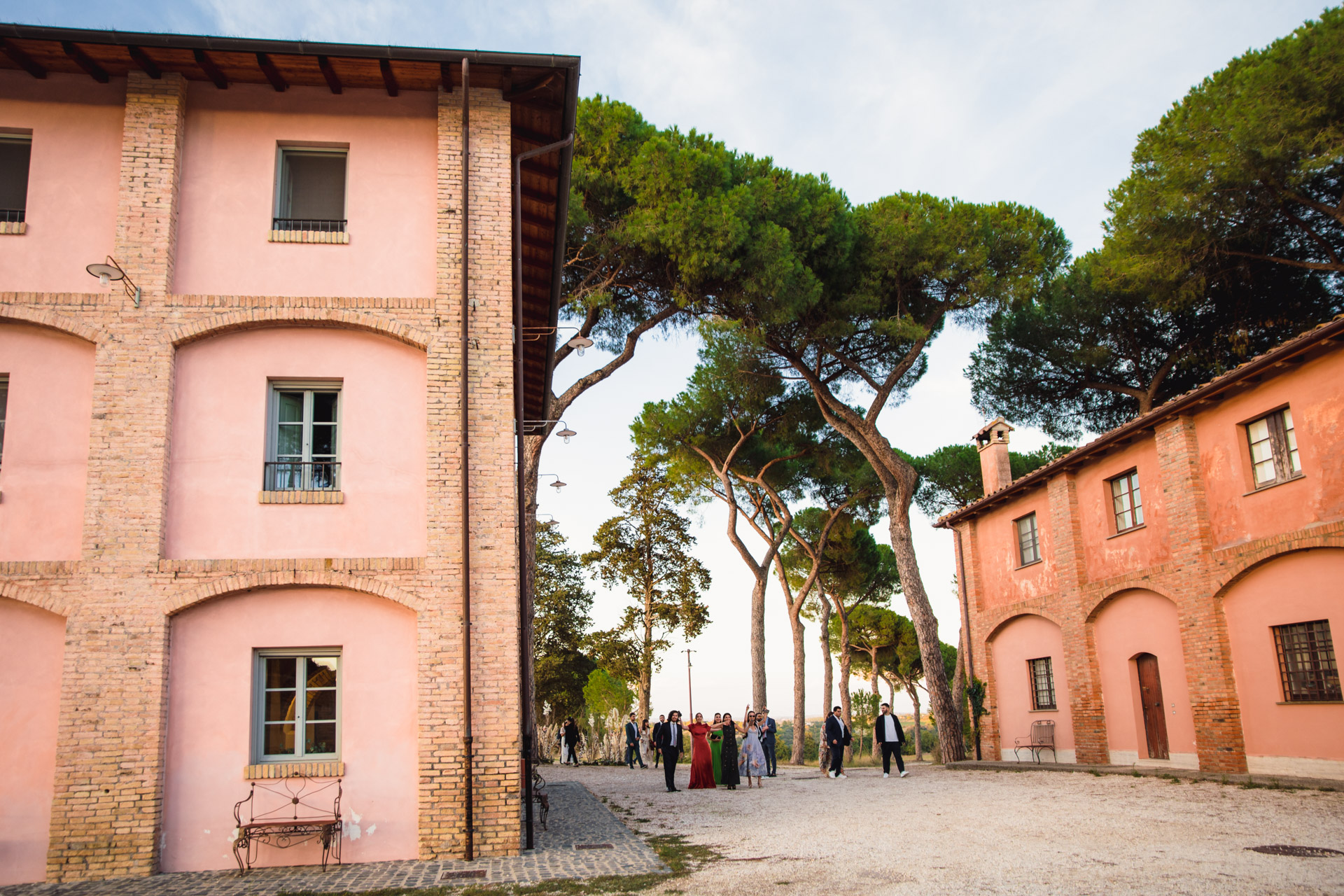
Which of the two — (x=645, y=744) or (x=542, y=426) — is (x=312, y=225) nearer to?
(x=542, y=426)

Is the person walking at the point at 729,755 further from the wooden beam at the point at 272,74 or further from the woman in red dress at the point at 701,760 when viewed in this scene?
the wooden beam at the point at 272,74

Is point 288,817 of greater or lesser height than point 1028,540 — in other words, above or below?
below

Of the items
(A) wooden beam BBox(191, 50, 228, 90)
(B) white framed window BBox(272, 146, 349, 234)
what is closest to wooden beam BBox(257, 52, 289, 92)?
(A) wooden beam BBox(191, 50, 228, 90)

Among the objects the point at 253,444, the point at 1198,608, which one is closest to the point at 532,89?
the point at 253,444

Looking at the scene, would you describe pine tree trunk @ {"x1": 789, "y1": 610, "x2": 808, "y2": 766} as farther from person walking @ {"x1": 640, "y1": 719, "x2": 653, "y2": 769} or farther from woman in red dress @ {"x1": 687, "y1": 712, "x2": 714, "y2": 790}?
woman in red dress @ {"x1": 687, "y1": 712, "x2": 714, "y2": 790}

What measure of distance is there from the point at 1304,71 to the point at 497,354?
15037 millimetres

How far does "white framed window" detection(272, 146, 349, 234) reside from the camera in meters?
10.8

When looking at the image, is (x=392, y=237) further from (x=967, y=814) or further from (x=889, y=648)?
(x=889, y=648)

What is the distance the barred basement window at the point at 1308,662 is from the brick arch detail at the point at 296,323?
12.6 meters

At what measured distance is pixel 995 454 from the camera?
23906 millimetres

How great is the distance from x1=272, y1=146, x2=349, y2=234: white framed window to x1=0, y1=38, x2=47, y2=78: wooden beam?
2532 millimetres

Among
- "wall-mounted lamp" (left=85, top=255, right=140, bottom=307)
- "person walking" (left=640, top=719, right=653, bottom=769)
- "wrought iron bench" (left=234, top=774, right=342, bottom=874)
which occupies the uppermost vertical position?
"wall-mounted lamp" (left=85, top=255, right=140, bottom=307)

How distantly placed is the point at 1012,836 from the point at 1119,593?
393 inches

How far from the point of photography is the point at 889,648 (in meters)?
42.3
